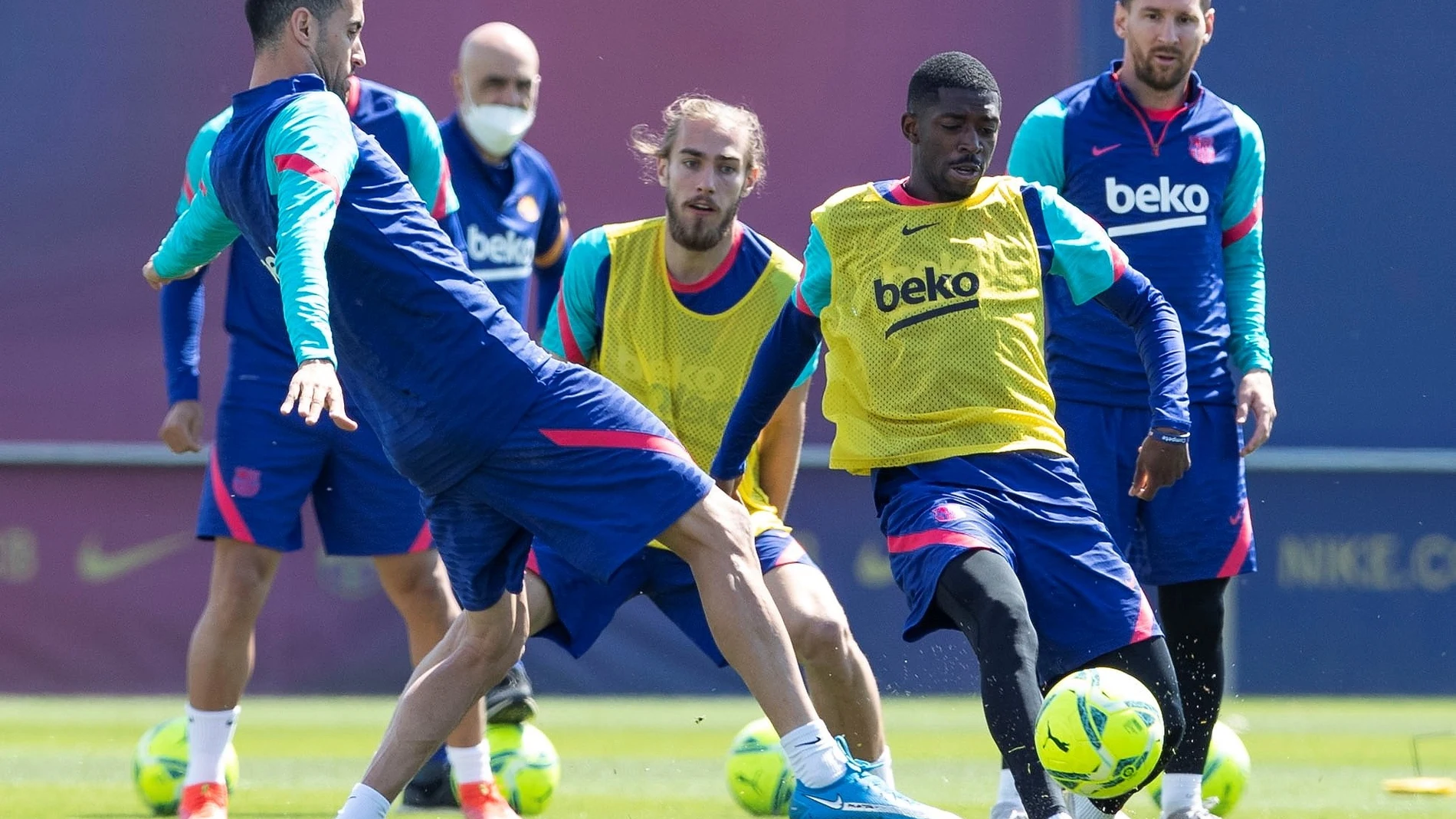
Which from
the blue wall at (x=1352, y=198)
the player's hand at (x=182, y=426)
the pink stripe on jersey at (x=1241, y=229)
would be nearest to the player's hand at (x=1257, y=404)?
the pink stripe on jersey at (x=1241, y=229)

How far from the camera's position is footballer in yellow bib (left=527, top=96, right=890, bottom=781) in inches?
215

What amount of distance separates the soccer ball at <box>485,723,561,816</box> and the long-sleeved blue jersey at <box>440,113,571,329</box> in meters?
1.59

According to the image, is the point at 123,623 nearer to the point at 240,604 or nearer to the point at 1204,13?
the point at 240,604

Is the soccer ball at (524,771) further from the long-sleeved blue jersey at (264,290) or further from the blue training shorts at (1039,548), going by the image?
the blue training shorts at (1039,548)

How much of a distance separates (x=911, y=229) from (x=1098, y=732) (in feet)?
4.18

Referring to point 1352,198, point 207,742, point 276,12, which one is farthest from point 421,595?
point 1352,198

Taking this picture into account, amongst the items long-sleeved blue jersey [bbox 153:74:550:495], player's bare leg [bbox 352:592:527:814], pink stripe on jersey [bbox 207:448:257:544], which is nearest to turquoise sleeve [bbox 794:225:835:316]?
long-sleeved blue jersey [bbox 153:74:550:495]

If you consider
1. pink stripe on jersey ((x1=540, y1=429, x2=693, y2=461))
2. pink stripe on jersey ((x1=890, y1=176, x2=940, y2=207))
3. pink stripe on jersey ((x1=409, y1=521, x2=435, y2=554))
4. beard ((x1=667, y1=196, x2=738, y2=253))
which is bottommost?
pink stripe on jersey ((x1=409, y1=521, x2=435, y2=554))

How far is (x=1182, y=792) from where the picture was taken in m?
5.40

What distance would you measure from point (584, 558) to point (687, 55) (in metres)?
6.87

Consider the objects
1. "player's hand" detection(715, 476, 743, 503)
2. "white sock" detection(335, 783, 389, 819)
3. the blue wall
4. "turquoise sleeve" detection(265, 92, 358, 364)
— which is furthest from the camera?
the blue wall

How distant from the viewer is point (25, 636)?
1027cm

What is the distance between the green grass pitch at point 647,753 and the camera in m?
6.23

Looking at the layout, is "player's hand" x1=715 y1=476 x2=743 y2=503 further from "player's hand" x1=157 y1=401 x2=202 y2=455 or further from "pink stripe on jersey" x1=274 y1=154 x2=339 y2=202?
"player's hand" x1=157 y1=401 x2=202 y2=455
